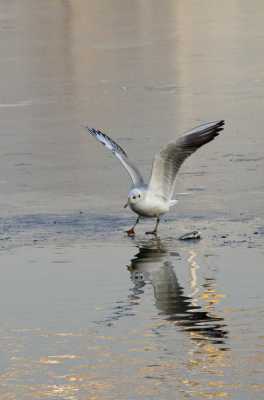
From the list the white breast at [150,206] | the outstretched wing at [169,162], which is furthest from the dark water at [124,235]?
the outstretched wing at [169,162]

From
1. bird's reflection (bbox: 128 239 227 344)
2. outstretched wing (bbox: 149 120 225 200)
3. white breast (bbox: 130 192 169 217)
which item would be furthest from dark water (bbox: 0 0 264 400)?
outstretched wing (bbox: 149 120 225 200)

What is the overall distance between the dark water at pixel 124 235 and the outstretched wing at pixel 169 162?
306mm

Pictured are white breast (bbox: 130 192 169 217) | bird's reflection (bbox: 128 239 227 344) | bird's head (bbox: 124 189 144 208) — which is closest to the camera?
bird's reflection (bbox: 128 239 227 344)

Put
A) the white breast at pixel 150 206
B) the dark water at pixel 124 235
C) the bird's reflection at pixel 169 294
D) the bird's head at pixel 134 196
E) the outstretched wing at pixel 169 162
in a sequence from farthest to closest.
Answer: the outstretched wing at pixel 169 162
the white breast at pixel 150 206
the bird's head at pixel 134 196
the bird's reflection at pixel 169 294
the dark water at pixel 124 235

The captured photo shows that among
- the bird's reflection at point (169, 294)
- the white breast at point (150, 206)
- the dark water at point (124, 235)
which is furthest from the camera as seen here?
the white breast at point (150, 206)

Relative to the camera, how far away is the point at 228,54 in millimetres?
24000

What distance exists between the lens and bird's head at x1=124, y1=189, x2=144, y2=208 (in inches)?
460

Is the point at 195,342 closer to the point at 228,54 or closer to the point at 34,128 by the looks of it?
the point at 34,128

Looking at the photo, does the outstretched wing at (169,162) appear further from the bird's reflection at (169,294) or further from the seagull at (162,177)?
the bird's reflection at (169,294)

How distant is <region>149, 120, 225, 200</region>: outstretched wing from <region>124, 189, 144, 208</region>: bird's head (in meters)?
0.26

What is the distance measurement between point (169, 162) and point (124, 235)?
83cm

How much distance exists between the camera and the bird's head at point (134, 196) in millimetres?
11672

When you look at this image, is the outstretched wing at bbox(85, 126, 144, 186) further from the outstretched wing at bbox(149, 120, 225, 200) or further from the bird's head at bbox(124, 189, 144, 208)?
the bird's head at bbox(124, 189, 144, 208)

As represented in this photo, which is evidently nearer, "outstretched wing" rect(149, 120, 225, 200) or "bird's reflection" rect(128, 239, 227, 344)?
"bird's reflection" rect(128, 239, 227, 344)
